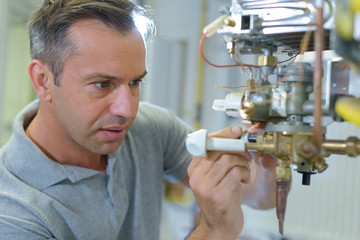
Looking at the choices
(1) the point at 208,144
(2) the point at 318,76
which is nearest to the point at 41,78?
(1) the point at 208,144

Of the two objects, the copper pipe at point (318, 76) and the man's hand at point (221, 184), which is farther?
the man's hand at point (221, 184)

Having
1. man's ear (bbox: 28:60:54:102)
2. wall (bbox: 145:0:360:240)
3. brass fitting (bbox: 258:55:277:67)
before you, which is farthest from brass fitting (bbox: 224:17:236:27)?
wall (bbox: 145:0:360:240)

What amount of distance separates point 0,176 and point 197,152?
0.56 metres

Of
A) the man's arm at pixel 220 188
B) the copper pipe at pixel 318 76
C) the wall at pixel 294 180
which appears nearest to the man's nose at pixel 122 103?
the man's arm at pixel 220 188

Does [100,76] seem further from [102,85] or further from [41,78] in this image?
[41,78]

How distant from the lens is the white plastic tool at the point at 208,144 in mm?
628

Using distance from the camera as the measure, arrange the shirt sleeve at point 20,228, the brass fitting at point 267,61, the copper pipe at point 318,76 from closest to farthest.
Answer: the copper pipe at point 318,76 < the brass fitting at point 267,61 < the shirt sleeve at point 20,228

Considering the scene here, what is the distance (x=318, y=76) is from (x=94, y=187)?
28.3 inches

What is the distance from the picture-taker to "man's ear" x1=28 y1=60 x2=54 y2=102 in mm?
1022

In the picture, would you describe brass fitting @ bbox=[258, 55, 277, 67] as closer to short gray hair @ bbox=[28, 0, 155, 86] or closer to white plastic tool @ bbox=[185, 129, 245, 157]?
white plastic tool @ bbox=[185, 129, 245, 157]

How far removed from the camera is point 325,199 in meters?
2.31

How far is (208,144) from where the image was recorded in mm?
638

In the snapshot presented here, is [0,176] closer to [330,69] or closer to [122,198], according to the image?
[122,198]

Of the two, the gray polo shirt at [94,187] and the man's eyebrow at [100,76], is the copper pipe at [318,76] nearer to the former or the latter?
the man's eyebrow at [100,76]
